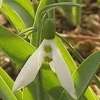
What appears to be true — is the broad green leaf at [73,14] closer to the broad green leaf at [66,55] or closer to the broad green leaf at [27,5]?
the broad green leaf at [27,5]

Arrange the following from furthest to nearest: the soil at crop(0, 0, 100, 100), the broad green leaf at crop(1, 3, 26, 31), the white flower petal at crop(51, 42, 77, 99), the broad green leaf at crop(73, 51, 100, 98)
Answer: the soil at crop(0, 0, 100, 100) < the broad green leaf at crop(1, 3, 26, 31) < the broad green leaf at crop(73, 51, 100, 98) < the white flower petal at crop(51, 42, 77, 99)

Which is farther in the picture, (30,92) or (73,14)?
(73,14)

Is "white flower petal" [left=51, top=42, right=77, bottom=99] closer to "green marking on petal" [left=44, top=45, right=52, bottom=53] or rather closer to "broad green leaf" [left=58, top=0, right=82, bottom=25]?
"green marking on petal" [left=44, top=45, right=52, bottom=53]

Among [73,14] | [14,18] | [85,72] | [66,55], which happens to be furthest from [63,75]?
[73,14]

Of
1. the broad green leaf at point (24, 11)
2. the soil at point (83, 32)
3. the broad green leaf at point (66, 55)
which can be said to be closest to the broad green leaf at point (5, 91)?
the broad green leaf at point (66, 55)

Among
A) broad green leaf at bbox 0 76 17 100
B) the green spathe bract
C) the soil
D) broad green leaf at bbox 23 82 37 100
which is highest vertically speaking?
the green spathe bract

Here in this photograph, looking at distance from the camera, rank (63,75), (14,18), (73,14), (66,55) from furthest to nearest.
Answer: (73,14) → (14,18) → (66,55) → (63,75)

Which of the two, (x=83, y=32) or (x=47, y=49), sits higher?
(x=47, y=49)

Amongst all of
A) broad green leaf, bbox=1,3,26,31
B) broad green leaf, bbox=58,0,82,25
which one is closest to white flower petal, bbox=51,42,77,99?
broad green leaf, bbox=1,3,26,31

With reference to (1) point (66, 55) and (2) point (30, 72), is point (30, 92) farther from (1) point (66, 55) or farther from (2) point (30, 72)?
(2) point (30, 72)
